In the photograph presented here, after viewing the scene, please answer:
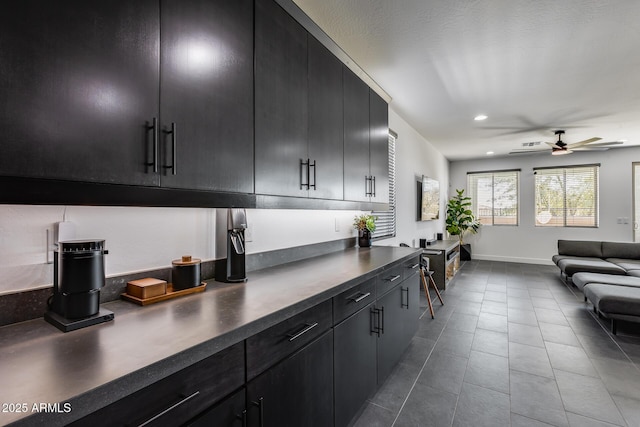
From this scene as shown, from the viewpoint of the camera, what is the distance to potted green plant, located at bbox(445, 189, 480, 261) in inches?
309

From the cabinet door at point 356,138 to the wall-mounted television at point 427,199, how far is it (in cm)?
309

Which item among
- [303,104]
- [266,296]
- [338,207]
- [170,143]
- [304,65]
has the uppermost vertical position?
[304,65]

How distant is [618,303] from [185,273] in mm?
4302

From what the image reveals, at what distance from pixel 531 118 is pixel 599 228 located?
440 centimetres

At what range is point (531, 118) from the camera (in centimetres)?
454

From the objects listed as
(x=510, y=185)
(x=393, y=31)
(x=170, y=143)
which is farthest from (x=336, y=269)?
(x=510, y=185)

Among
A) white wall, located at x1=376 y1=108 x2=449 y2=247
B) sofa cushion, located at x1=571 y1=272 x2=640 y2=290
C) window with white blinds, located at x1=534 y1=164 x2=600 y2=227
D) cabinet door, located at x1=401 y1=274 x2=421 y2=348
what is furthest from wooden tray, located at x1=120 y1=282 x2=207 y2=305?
window with white blinds, located at x1=534 y1=164 x2=600 y2=227

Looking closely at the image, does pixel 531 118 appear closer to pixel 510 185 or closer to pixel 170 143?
pixel 510 185

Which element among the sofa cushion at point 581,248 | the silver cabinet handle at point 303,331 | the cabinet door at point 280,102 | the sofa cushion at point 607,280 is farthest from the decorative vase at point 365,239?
the sofa cushion at point 581,248

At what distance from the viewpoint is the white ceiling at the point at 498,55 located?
6.89ft

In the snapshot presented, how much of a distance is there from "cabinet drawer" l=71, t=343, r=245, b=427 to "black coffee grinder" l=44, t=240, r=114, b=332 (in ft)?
1.42

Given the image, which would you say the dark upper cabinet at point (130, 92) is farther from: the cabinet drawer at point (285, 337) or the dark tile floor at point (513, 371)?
the dark tile floor at point (513, 371)

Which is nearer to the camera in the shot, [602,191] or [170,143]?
[170,143]

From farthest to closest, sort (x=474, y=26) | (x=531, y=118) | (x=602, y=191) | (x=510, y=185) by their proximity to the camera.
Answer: (x=510, y=185) < (x=602, y=191) < (x=531, y=118) < (x=474, y=26)
